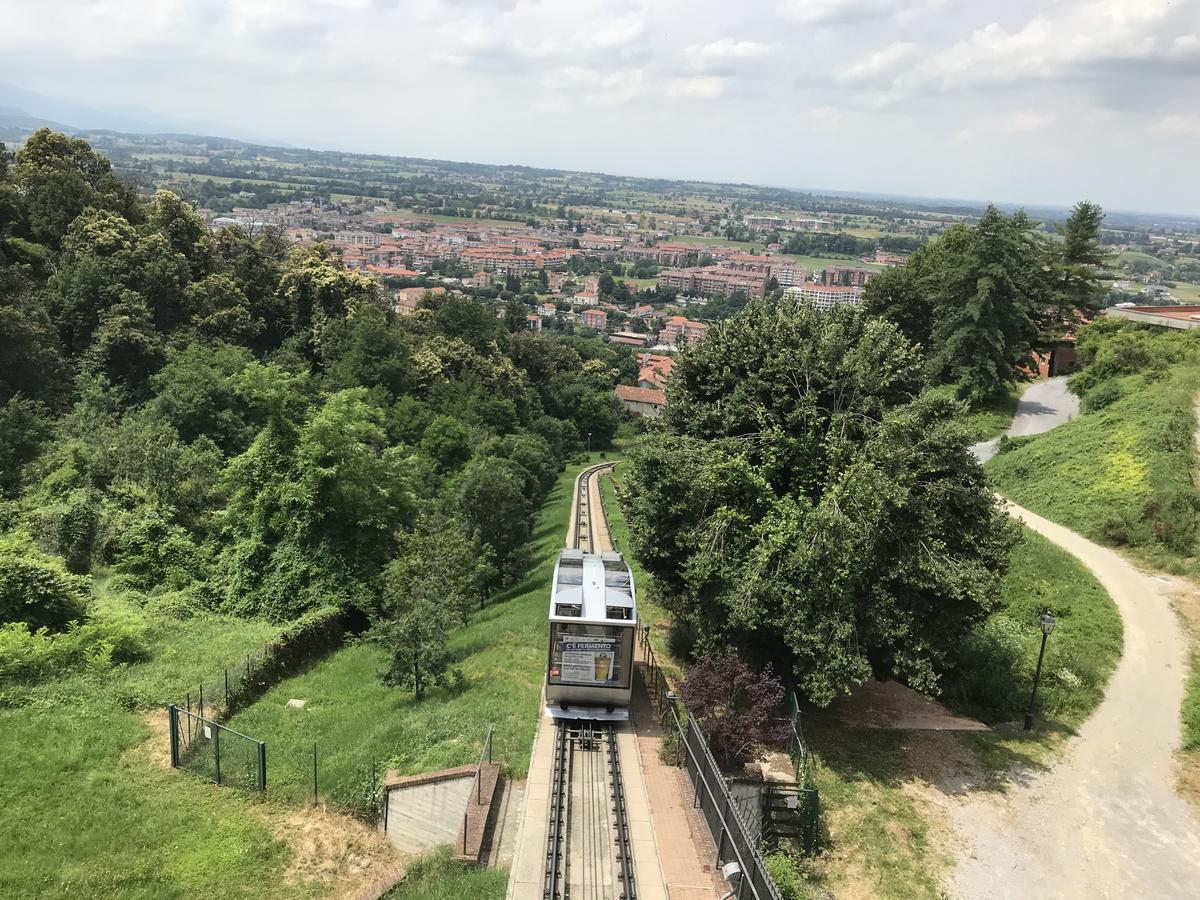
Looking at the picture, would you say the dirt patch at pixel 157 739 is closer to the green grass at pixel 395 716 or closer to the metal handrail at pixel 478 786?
the green grass at pixel 395 716

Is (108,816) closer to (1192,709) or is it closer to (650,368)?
→ (1192,709)

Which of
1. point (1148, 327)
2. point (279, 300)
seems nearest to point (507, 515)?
point (279, 300)

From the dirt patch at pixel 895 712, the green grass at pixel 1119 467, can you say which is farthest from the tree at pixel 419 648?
the green grass at pixel 1119 467

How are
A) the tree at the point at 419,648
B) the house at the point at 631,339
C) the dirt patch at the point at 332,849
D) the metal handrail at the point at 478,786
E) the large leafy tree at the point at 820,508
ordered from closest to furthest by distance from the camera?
the dirt patch at the point at 332,849, the metal handrail at the point at 478,786, the large leafy tree at the point at 820,508, the tree at the point at 419,648, the house at the point at 631,339

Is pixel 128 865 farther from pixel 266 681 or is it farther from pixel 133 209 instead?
pixel 133 209

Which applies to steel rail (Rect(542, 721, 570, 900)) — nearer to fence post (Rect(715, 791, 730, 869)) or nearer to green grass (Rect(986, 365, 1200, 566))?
fence post (Rect(715, 791, 730, 869))

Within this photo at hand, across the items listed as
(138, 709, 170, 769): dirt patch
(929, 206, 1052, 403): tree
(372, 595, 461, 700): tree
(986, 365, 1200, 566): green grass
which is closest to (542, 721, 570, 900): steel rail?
(372, 595, 461, 700): tree
